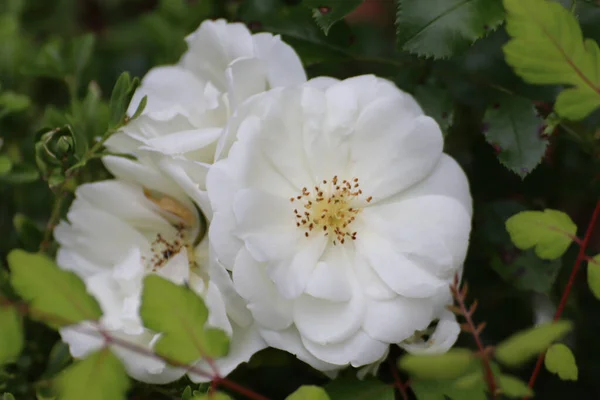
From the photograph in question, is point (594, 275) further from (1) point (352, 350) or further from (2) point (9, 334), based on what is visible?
(2) point (9, 334)

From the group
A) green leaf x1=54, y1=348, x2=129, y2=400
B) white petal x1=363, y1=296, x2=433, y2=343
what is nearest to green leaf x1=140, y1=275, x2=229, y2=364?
green leaf x1=54, y1=348, x2=129, y2=400

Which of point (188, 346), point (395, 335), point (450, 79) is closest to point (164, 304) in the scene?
point (188, 346)

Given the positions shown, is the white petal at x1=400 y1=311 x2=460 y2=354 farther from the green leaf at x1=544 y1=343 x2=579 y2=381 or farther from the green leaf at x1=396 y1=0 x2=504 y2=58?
the green leaf at x1=396 y1=0 x2=504 y2=58

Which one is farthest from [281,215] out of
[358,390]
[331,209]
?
[358,390]

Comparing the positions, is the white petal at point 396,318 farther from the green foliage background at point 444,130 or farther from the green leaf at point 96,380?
the green leaf at point 96,380

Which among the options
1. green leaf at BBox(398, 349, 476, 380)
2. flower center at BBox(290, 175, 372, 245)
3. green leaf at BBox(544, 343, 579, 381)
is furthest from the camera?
flower center at BBox(290, 175, 372, 245)

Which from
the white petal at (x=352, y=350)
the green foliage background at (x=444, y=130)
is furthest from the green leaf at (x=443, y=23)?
the white petal at (x=352, y=350)

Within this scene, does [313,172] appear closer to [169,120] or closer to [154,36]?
[169,120]
